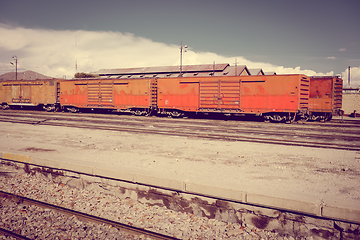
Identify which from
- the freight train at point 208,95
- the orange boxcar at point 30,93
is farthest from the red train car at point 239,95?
the orange boxcar at point 30,93

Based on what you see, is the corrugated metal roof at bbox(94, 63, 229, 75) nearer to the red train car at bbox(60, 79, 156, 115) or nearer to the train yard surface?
the red train car at bbox(60, 79, 156, 115)

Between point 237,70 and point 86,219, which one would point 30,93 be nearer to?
point 86,219

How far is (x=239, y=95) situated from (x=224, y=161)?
11.9 m

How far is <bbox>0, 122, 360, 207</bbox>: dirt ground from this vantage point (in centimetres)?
499

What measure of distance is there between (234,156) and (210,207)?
3563 millimetres

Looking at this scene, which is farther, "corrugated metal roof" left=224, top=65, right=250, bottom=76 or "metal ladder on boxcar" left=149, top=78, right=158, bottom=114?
"corrugated metal roof" left=224, top=65, right=250, bottom=76

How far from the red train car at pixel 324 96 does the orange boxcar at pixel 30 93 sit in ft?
84.3

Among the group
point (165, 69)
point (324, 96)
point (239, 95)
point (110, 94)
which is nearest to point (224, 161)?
point (239, 95)

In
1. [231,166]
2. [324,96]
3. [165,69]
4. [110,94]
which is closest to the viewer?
[231,166]

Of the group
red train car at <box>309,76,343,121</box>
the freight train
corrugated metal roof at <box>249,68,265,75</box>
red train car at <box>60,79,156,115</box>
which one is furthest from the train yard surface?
corrugated metal roof at <box>249,68,265,75</box>

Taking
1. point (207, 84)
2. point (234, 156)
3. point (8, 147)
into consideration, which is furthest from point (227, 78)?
point (8, 147)

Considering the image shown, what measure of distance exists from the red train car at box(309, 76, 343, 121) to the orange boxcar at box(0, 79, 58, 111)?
2570 centimetres

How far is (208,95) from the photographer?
749 inches

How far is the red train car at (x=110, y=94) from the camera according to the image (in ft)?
70.0
